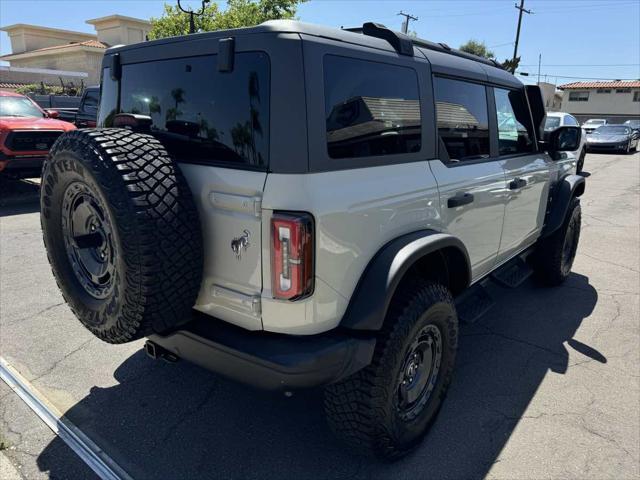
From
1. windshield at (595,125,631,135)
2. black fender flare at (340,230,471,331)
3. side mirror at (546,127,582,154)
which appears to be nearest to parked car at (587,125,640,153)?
windshield at (595,125,631,135)

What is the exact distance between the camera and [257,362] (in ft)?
6.42

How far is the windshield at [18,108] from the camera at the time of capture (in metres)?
8.97

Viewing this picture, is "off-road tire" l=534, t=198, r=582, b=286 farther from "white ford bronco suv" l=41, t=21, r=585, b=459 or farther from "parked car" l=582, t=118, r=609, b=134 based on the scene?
"parked car" l=582, t=118, r=609, b=134

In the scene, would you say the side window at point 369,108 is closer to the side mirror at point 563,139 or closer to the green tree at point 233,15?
the side mirror at point 563,139

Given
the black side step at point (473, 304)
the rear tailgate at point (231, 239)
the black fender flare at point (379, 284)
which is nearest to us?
the rear tailgate at point (231, 239)

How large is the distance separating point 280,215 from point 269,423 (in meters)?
1.48

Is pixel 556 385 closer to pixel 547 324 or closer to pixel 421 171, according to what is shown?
pixel 547 324

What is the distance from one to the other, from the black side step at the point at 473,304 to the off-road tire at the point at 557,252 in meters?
1.50

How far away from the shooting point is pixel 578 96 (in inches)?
2279

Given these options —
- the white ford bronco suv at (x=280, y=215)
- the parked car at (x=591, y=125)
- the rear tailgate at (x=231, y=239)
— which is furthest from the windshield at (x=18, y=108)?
the parked car at (x=591, y=125)

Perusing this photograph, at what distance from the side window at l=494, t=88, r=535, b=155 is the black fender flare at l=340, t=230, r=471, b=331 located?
5.40ft

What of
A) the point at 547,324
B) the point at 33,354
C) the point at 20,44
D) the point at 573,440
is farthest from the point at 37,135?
the point at 20,44

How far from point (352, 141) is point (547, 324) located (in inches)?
119

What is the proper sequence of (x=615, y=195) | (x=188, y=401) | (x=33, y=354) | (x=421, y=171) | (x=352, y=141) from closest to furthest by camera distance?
1. (x=352, y=141)
2. (x=421, y=171)
3. (x=188, y=401)
4. (x=33, y=354)
5. (x=615, y=195)
